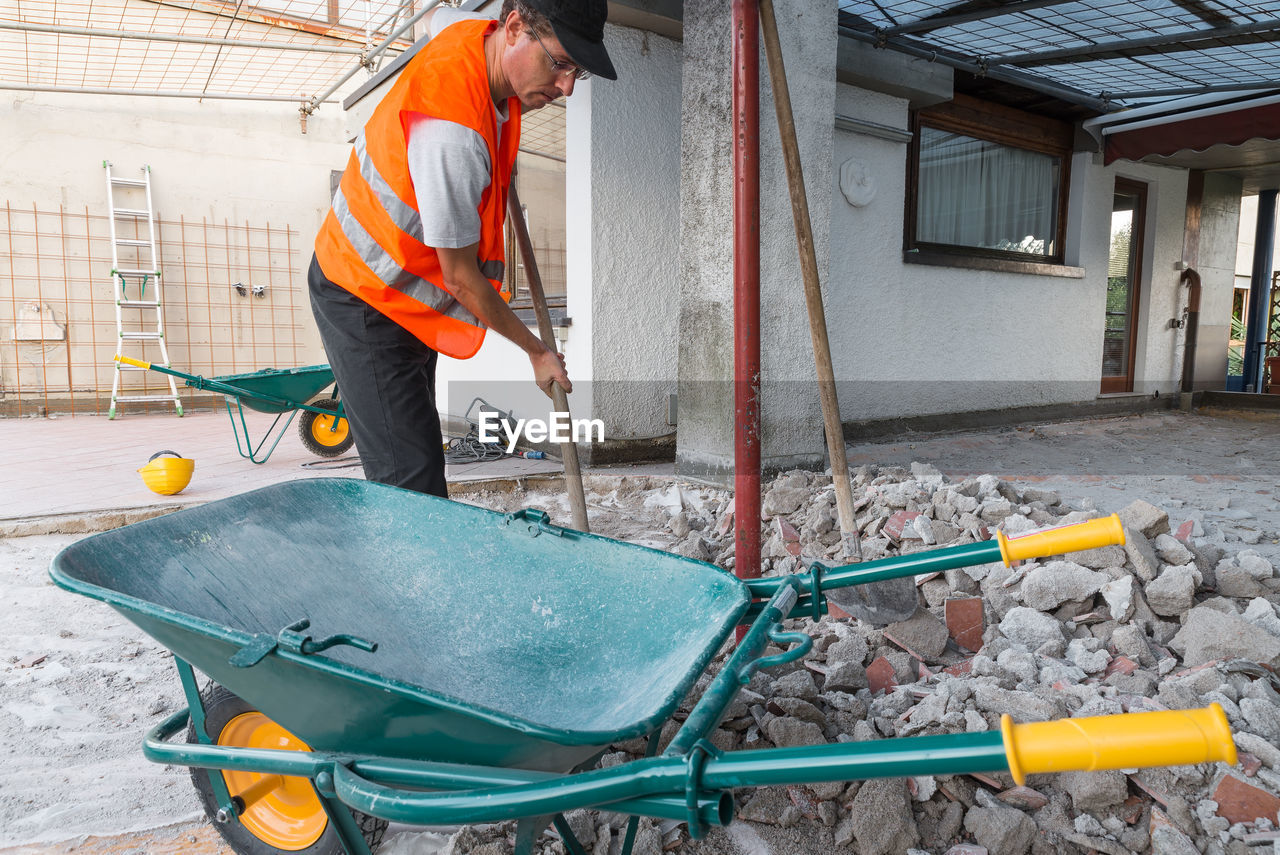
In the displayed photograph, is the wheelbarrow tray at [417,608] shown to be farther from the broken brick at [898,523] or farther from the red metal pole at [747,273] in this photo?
the broken brick at [898,523]

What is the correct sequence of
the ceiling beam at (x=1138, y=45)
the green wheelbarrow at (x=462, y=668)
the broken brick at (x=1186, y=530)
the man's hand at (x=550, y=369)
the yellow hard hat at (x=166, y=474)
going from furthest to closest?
the ceiling beam at (x=1138, y=45), the yellow hard hat at (x=166, y=474), the broken brick at (x=1186, y=530), the man's hand at (x=550, y=369), the green wheelbarrow at (x=462, y=668)

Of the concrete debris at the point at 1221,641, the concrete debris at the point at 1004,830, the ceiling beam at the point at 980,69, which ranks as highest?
the ceiling beam at the point at 980,69

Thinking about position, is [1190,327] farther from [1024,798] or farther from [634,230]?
[1024,798]

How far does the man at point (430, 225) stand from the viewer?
1.61m

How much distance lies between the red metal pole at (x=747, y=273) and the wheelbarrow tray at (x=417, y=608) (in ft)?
3.22

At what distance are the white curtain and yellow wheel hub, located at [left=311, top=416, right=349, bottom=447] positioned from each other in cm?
429

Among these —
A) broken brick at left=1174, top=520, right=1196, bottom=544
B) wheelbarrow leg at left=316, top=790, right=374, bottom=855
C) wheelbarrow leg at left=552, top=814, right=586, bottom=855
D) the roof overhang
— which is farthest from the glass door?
wheelbarrow leg at left=316, top=790, right=374, bottom=855

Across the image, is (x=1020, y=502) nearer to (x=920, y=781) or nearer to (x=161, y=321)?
(x=920, y=781)

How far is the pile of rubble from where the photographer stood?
55.0 inches

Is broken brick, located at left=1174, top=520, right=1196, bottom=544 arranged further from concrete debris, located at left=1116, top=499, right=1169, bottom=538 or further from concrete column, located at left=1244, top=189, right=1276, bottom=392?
concrete column, located at left=1244, top=189, right=1276, bottom=392

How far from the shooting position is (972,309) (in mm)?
5984

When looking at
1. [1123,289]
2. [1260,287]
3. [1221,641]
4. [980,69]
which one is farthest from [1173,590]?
[1260,287]

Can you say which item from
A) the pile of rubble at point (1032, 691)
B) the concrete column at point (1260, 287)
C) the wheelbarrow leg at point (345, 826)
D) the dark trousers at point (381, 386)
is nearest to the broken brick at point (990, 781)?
the pile of rubble at point (1032, 691)

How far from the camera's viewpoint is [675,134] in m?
4.69
